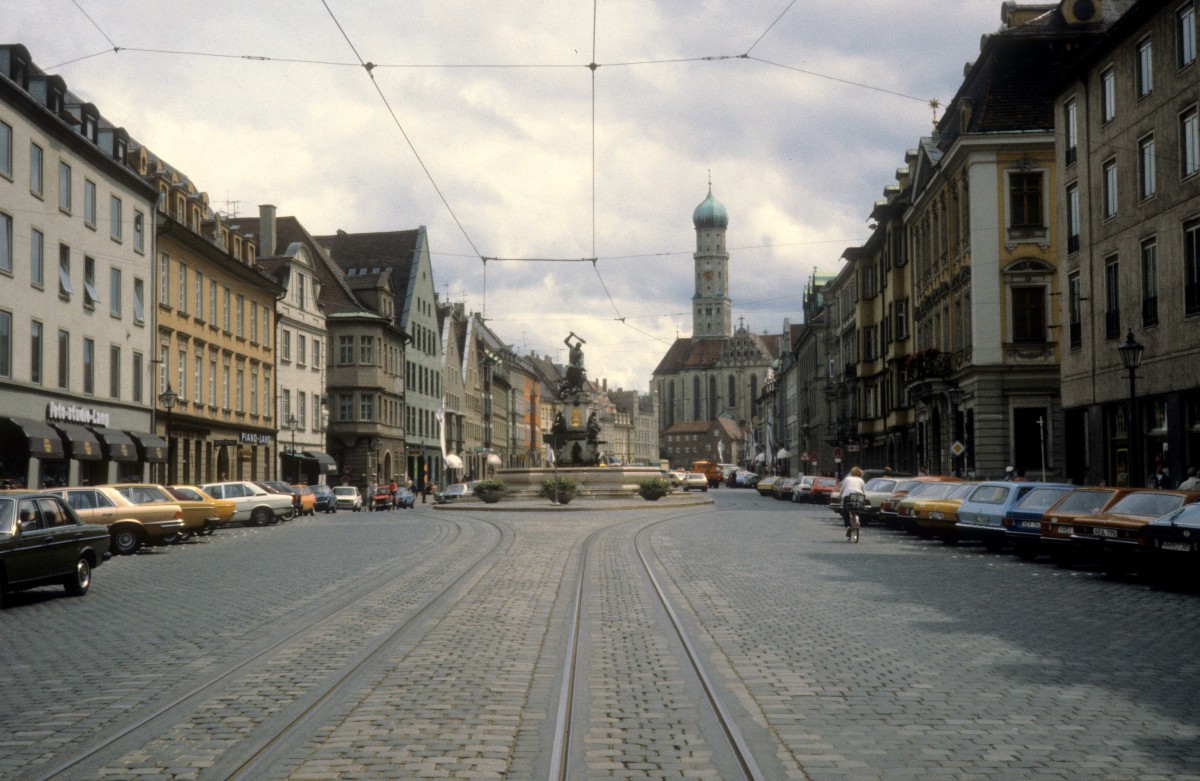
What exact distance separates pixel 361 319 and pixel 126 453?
3722cm

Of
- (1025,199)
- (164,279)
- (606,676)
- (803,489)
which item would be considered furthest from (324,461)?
(606,676)

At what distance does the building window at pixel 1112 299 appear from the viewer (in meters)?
35.5

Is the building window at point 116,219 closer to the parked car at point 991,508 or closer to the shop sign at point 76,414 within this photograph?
the shop sign at point 76,414

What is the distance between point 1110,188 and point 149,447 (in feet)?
105

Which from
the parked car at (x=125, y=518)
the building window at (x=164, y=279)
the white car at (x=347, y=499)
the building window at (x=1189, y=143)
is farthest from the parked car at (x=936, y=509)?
the white car at (x=347, y=499)

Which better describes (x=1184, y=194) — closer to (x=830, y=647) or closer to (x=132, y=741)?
(x=830, y=647)

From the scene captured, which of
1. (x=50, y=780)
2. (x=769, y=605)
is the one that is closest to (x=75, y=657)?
(x=50, y=780)

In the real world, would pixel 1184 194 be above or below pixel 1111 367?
above

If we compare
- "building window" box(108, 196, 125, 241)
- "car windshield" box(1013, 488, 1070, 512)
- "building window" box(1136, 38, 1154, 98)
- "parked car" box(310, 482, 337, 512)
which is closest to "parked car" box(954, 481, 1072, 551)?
"car windshield" box(1013, 488, 1070, 512)

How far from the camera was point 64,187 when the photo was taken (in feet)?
135

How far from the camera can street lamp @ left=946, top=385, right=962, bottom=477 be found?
Result: 4891 cm

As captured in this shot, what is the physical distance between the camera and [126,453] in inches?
1726

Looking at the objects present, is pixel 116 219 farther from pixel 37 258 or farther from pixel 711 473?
pixel 711 473

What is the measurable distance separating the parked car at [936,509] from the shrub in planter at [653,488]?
23.8 metres
